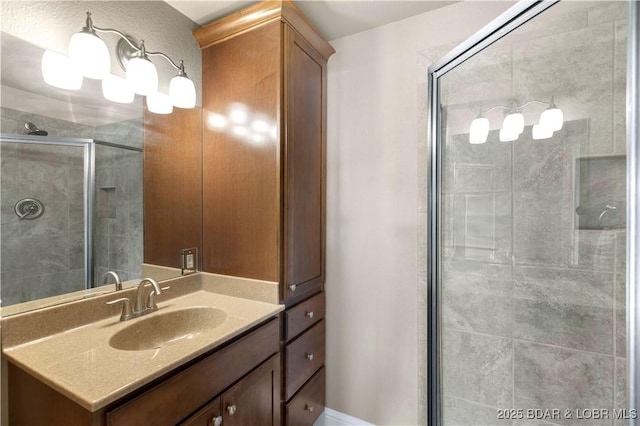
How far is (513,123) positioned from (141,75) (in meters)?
1.66

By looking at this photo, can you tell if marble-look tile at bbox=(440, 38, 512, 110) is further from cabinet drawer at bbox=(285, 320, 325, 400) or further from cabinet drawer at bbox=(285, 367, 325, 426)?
cabinet drawer at bbox=(285, 367, 325, 426)

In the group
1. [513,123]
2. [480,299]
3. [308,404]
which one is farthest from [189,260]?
[513,123]

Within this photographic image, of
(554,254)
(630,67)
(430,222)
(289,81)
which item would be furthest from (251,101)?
(554,254)

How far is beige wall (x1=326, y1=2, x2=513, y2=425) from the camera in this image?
4.82ft

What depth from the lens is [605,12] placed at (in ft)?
3.07

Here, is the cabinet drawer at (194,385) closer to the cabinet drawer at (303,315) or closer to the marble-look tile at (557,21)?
the cabinet drawer at (303,315)

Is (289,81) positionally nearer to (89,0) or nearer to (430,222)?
(89,0)

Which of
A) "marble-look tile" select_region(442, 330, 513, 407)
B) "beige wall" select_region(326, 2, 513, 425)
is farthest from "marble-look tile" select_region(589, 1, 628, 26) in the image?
"marble-look tile" select_region(442, 330, 513, 407)

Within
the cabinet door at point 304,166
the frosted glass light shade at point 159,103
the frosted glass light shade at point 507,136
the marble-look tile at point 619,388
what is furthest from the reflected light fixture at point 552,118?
the frosted glass light shade at point 159,103

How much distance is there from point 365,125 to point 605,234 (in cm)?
A: 116

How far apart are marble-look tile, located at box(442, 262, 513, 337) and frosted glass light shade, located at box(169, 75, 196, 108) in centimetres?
158

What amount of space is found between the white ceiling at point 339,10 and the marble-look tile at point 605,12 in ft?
2.03

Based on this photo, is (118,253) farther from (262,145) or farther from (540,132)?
(540,132)

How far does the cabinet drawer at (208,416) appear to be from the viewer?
83cm
